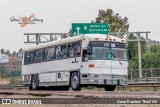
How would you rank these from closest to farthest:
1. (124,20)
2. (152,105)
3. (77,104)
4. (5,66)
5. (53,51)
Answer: (152,105) < (77,104) < (53,51) < (124,20) < (5,66)

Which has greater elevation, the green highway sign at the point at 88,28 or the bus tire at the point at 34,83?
the green highway sign at the point at 88,28

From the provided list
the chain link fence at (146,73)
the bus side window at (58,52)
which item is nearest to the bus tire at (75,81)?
the bus side window at (58,52)

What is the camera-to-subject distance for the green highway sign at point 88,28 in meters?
51.5

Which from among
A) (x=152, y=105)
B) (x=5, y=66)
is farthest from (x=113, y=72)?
(x=5, y=66)

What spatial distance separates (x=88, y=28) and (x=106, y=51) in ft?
81.4

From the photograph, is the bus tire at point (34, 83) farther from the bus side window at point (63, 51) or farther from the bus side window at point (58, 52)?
the bus side window at point (63, 51)

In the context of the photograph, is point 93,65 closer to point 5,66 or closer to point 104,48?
point 104,48

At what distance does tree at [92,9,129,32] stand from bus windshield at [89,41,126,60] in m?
46.3

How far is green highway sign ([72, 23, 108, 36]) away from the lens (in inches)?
2026

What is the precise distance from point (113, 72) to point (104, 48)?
1.34 m

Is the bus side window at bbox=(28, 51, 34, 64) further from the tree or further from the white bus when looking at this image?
the tree

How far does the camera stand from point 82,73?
87.9ft

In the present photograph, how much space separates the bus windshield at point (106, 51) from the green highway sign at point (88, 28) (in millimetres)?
23842

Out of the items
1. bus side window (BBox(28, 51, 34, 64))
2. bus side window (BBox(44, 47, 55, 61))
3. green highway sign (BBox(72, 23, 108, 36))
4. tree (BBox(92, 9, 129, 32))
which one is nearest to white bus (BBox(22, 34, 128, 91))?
bus side window (BBox(44, 47, 55, 61))
